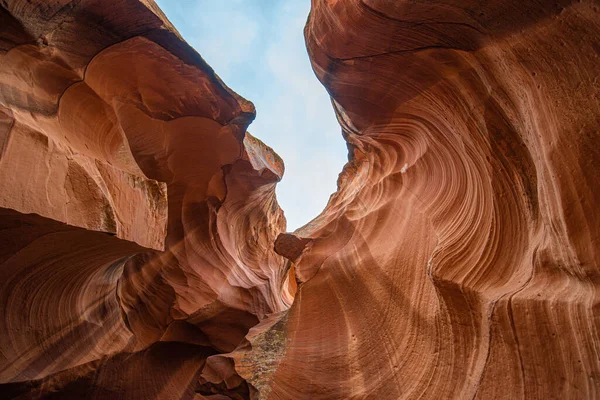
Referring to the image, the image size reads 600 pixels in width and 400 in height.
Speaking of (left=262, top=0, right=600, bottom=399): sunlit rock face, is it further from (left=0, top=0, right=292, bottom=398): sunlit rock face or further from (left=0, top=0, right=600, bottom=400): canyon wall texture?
(left=0, top=0, right=292, bottom=398): sunlit rock face

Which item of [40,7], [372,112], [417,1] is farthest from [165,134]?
[417,1]

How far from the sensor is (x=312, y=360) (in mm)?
5016

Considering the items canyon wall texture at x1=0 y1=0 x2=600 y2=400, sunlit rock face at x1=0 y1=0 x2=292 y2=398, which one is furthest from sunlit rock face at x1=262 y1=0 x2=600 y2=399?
sunlit rock face at x1=0 y1=0 x2=292 y2=398

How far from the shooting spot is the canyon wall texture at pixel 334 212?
8.48 ft

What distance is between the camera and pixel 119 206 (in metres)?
5.20

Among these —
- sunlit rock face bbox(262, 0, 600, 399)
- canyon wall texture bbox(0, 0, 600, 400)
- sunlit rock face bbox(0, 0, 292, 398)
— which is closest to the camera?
sunlit rock face bbox(262, 0, 600, 399)

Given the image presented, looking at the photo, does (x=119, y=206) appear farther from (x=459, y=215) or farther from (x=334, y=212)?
(x=459, y=215)

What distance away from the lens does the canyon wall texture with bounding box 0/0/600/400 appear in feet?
8.48

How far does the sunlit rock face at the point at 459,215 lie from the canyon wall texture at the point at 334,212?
0.07 ft

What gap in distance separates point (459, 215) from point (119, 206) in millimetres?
4669

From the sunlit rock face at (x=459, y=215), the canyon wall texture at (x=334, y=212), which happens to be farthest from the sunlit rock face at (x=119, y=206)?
the sunlit rock face at (x=459, y=215)

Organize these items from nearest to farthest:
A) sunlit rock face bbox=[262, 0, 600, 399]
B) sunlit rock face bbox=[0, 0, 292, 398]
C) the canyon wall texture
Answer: sunlit rock face bbox=[262, 0, 600, 399]
the canyon wall texture
sunlit rock face bbox=[0, 0, 292, 398]

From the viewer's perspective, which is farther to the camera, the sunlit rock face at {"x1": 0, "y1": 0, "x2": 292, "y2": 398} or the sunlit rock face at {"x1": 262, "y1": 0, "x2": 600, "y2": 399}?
the sunlit rock face at {"x1": 0, "y1": 0, "x2": 292, "y2": 398}

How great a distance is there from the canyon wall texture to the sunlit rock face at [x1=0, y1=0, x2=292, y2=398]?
34mm
